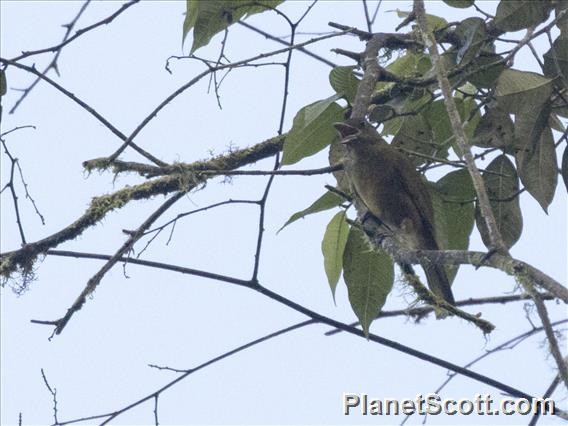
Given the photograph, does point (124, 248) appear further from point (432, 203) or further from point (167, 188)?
point (432, 203)

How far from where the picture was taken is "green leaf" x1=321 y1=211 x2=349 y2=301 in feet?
12.1

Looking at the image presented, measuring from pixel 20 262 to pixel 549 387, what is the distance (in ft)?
6.34

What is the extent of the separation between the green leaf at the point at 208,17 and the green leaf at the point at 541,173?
103 cm

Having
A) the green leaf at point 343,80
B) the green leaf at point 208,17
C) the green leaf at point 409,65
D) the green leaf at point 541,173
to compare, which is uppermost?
the green leaf at point 409,65

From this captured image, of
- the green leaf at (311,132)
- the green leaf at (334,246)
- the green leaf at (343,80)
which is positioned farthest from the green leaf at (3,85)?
the green leaf at (334,246)

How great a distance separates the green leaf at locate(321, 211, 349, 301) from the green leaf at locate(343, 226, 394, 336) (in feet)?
0.09

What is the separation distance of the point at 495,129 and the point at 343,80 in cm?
54

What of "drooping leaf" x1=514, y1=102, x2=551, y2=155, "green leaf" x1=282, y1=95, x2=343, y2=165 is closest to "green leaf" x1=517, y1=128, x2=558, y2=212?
"drooping leaf" x1=514, y1=102, x2=551, y2=155

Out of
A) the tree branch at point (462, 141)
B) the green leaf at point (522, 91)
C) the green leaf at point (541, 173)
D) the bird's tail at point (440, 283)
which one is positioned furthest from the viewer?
the bird's tail at point (440, 283)

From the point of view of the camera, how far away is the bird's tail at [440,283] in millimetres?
3947

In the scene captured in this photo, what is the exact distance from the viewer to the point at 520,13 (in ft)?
10.1

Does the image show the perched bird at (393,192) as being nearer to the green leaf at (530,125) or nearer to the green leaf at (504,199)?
the green leaf at (504,199)

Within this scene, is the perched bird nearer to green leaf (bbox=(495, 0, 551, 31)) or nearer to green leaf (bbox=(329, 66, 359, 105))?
green leaf (bbox=(329, 66, 359, 105))

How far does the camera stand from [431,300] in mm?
3445
